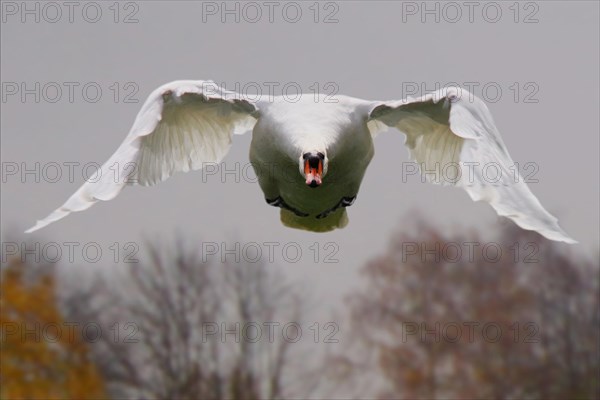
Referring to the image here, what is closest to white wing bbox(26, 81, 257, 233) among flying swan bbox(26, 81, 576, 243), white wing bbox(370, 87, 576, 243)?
flying swan bbox(26, 81, 576, 243)

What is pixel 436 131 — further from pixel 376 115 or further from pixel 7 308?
pixel 7 308

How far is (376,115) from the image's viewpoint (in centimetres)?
747

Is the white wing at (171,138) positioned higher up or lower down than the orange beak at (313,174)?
higher up

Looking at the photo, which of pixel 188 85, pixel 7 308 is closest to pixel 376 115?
pixel 188 85

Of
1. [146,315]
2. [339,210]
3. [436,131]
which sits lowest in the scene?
[146,315]

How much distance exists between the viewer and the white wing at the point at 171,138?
259 inches

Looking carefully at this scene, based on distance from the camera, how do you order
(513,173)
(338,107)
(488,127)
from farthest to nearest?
(338,107) → (488,127) → (513,173)

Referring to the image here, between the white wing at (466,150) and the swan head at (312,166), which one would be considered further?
the swan head at (312,166)

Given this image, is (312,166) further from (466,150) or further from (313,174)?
(466,150)

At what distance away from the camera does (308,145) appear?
271 inches

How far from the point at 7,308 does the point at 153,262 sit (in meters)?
2.68

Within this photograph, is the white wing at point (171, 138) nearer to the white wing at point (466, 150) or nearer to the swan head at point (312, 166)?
the swan head at point (312, 166)

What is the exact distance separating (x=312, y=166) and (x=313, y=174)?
0.05m

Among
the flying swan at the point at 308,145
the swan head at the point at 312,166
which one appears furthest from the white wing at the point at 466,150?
the swan head at the point at 312,166
